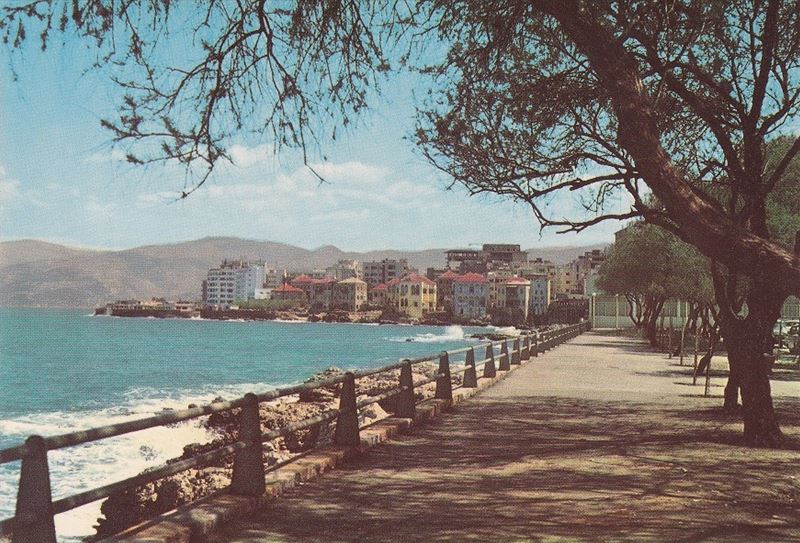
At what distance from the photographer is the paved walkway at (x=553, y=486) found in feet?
22.2

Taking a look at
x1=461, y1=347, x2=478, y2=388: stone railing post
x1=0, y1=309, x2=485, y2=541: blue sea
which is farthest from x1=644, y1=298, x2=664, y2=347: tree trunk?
x1=461, y1=347, x2=478, y2=388: stone railing post

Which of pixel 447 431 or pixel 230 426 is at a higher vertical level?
pixel 447 431

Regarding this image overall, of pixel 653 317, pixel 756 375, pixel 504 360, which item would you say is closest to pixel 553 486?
pixel 756 375

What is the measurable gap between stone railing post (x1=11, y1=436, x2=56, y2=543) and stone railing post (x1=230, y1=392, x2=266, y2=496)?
2811mm

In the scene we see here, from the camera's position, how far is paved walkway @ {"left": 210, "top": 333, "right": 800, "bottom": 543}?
6781 millimetres

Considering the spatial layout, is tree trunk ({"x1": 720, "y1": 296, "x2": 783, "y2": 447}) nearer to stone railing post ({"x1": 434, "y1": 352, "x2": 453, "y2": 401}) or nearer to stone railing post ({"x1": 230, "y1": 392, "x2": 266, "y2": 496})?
stone railing post ({"x1": 434, "y1": 352, "x2": 453, "y2": 401})

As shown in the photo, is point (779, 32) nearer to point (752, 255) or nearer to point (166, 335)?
point (752, 255)

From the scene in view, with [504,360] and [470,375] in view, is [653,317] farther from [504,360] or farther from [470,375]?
[470,375]

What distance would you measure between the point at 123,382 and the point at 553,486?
69.1 meters

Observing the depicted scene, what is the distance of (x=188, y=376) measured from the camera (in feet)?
260

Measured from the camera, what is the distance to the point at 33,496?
185 inches

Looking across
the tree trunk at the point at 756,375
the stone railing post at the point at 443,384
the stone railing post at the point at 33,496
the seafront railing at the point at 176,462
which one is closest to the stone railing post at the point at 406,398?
the seafront railing at the point at 176,462

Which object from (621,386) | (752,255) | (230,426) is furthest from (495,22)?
(230,426)

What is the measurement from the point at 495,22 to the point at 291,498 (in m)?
5.43
